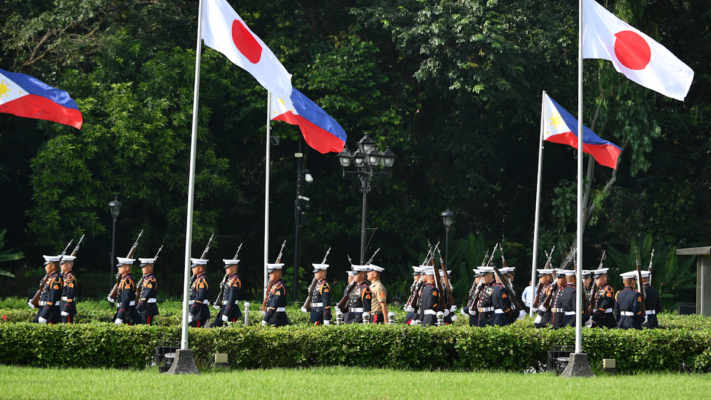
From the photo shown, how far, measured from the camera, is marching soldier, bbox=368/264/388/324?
50.9 ft

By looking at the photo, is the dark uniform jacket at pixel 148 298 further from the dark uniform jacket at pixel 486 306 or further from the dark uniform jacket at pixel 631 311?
the dark uniform jacket at pixel 631 311

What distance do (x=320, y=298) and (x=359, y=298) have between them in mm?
886

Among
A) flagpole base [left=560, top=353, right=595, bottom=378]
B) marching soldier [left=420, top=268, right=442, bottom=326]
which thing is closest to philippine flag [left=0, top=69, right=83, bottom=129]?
marching soldier [left=420, top=268, right=442, bottom=326]

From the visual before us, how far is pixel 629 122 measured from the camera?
1061 inches

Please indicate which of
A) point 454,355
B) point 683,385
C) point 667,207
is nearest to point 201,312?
point 454,355

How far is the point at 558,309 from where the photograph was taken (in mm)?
16047

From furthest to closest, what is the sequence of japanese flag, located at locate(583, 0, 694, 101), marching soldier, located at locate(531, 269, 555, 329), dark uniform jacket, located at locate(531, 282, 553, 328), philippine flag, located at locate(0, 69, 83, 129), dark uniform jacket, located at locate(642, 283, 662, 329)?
marching soldier, located at locate(531, 269, 555, 329)
dark uniform jacket, located at locate(531, 282, 553, 328)
dark uniform jacket, located at locate(642, 283, 662, 329)
philippine flag, located at locate(0, 69, 83, 129)
japanese flag, located at locate(583, 0, 694, 101)

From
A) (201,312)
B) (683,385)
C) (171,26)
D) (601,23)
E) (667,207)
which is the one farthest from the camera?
(667,207)

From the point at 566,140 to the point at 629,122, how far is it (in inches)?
357

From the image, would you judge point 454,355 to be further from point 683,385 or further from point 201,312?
point 201,312

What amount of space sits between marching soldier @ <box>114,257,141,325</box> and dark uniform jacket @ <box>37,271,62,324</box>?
1.11m

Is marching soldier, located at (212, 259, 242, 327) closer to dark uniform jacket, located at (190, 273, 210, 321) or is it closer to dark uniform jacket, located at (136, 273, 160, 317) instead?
dark uniform jacket, located at (190, 273, 210, 321)

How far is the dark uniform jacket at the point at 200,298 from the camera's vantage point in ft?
50.1

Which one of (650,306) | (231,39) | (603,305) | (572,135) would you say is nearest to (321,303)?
(603,305)
